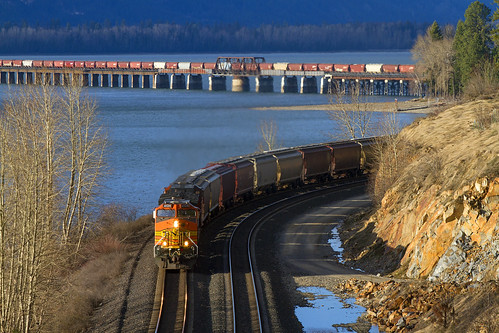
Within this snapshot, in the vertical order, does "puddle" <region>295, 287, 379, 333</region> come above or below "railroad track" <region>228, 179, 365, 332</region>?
below

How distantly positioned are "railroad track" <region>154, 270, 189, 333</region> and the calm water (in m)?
27.7

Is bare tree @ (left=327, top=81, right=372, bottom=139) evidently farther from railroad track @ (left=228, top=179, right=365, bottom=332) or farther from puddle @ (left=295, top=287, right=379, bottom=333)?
puddle @ (left=295, top=287, right=379, bottom=333)

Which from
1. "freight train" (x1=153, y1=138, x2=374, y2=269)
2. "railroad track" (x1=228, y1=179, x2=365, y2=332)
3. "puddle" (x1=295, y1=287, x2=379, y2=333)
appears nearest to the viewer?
"puddle" (x1=295, y1=287, x2=379, y2=333)

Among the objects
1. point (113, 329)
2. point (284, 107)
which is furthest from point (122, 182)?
point (284, 107)

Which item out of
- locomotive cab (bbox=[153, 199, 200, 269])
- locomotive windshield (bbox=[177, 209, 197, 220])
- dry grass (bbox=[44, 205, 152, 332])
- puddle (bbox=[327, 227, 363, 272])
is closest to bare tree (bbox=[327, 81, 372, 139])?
Answer: puddle (bbox=[327, 227, 363, 272])

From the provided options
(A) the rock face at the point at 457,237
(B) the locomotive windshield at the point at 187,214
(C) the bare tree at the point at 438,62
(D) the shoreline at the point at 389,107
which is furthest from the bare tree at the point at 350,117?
(B) the locomotive windshield at the point at 187,214

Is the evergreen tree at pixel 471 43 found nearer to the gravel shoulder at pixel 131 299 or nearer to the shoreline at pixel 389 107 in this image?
the shoreline at pixel 389 107

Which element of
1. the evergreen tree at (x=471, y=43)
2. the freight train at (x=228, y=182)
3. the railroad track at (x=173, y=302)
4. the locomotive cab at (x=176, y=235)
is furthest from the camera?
the evergreen tree at (x=471, y=43)

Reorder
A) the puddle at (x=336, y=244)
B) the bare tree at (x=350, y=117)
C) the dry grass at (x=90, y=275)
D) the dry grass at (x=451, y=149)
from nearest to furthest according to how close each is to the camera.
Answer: the dry grass at (x=90, y=275)
the dry grass at (x=451, y=149)
the puddle at (x=336, y=244)
the bare tree at (x=350, y=117)

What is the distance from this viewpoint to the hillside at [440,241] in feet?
87.9

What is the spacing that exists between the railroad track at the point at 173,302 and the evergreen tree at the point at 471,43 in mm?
88680

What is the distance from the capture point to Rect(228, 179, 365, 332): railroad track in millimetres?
28578

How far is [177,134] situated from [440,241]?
3488 inches

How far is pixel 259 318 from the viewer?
94.1 ft
